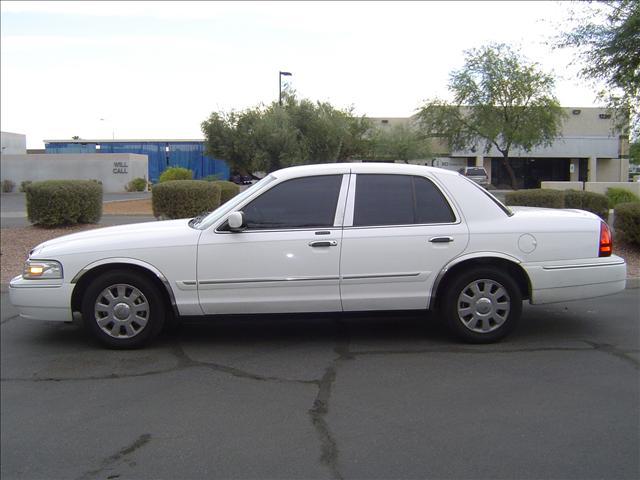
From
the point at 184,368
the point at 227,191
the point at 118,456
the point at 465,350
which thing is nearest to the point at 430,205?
the point at 465,350

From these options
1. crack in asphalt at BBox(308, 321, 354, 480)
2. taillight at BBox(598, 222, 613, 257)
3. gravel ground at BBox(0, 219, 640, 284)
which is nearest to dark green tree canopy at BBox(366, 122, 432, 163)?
gravel ground at BBox(0, 219, 640, 284)

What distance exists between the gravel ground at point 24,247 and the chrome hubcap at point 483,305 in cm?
453

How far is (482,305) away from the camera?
621cm

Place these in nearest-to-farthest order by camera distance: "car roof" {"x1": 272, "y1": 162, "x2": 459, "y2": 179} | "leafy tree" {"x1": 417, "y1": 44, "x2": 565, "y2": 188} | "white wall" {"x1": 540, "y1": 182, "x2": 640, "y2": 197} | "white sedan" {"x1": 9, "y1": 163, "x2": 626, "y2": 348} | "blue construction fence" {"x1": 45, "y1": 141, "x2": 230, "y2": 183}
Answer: "white sedan" {"x1": 9, "y1": 163, "x2": 626, "y2": 348}, "car roof" {"x1": 272, "y1": 162, "x2": 459, "y2": 179}, "white wall" {"x1": 540, "y1": 182, "x2": 640, "y2": 197}, "leafy tree" {"x1": 417, "y1": 44, "x2": 565, "y2": 188}, "blue construction fence" {"x1": 45, "y1": 141, "x2": 230, "y2": 183}

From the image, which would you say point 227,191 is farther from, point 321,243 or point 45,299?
point 321,243

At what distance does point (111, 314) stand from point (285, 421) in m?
2.39

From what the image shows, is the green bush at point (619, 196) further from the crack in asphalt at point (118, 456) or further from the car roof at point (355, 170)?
the crack in asphalt at point (118, 456)

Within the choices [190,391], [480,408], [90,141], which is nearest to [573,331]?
[480,408]

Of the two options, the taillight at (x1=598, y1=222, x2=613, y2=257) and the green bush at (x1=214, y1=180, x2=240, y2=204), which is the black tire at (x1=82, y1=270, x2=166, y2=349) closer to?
the taillight at (x1=598, y1=222, x2=613, y2=257)

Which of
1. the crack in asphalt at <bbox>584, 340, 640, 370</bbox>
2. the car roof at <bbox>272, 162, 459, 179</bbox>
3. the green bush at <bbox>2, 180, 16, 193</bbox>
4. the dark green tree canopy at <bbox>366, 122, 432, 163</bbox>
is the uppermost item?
the dark green tree canopy at <bbox>366, 122, 432, 163</bbox>

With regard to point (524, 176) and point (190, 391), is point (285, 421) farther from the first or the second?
point (524, 176)

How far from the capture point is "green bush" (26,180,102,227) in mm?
14008

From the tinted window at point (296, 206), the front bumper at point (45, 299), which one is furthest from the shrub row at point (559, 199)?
the front bumper at point (45, 299)

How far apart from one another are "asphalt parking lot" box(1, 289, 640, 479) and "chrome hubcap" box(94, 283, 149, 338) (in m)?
0.25
